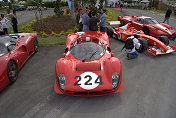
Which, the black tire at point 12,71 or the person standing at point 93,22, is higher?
the person standing at point 93,22

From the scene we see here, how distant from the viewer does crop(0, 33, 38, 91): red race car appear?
3715 mm

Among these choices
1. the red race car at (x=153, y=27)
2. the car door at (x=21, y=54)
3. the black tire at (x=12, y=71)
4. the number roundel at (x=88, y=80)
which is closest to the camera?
the number roundel at (x=88, y=80)

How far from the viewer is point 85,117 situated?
2936mm

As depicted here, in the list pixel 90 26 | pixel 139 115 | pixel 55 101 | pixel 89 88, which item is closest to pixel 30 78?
pixel 55 101

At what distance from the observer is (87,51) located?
13.8 ft

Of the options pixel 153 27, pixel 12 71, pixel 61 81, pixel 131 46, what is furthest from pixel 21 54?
pixel 153 27

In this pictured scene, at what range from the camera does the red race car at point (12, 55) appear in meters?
3.72

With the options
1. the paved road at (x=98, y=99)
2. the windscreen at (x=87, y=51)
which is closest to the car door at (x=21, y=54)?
the paved road at (x=98, y=99)

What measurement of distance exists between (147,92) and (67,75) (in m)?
2.21

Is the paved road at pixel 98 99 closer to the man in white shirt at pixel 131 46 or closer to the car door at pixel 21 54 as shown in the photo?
the car door at pixel 21 54

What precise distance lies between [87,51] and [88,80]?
119cm

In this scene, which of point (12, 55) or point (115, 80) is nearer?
point (115, 80)

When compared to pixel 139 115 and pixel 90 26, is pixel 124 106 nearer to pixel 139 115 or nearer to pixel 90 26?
pixel 139 115

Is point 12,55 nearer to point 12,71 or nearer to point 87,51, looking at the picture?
point 12,71
